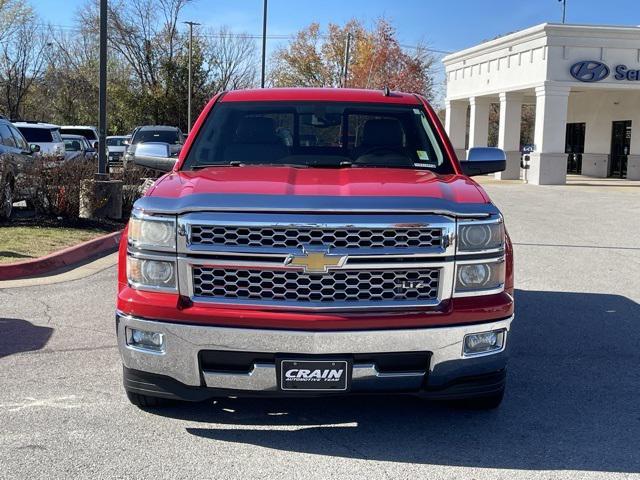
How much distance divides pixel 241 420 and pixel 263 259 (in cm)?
117

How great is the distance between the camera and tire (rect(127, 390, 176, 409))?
167 inches

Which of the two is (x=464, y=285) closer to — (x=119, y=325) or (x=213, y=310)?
(x=213, y=310)

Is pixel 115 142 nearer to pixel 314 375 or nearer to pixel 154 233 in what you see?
pixel 154 233

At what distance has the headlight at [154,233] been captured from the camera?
370 cm

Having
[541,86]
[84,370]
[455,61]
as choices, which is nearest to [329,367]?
[84,370]

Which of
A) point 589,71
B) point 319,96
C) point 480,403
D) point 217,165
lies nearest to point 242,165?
point 217,165

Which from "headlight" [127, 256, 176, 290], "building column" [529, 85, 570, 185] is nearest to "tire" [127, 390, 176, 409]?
"headlight" [127, 256, 176, 290]

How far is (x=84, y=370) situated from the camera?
5117 millimetres

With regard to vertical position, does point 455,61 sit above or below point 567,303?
above

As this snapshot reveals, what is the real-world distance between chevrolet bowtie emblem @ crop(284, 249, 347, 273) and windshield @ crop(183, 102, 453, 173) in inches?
57.9

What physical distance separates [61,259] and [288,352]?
6132mm

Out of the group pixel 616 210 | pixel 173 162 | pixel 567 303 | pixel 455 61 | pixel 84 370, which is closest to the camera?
pixel 84 370

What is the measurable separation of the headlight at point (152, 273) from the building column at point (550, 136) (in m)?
25.3

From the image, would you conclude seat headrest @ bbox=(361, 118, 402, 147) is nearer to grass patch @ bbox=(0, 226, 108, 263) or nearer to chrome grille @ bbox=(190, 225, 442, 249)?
chrome grille @ bbox=(190, 225, 442, 249)
